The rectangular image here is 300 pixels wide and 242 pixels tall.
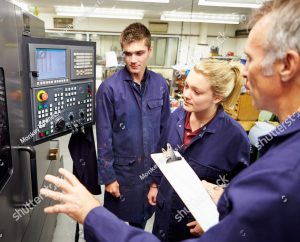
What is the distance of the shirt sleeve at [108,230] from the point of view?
651 millimetres

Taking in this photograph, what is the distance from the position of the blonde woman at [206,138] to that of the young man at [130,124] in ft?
1.04

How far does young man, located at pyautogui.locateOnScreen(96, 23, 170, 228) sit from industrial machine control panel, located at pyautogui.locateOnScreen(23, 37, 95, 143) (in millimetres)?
233

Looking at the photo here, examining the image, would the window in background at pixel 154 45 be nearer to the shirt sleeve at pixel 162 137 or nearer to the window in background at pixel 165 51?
the window in background at pixel 165 51

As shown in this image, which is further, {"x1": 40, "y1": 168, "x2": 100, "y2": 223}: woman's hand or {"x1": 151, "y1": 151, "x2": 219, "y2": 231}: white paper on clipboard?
{"x1": 151, "y1": 151, "x2": 219, "y2": 231}: white paper on clipboard

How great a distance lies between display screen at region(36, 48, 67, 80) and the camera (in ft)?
3.28

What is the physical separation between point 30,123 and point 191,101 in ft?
2.54

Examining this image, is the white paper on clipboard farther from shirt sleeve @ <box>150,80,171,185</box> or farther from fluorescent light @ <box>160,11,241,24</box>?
fluorescent light @ <box>160,11,241,24</box>

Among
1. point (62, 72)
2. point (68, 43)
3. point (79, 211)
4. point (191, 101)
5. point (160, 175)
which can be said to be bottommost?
point (160, 175)

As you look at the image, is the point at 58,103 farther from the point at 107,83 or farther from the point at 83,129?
the point at 107,83

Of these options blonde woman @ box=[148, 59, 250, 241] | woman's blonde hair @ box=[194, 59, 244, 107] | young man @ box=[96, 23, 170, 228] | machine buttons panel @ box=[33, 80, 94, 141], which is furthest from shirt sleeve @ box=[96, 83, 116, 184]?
woman's blonde hair @ box=[194, 59, 244, 107]

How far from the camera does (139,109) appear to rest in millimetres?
1585

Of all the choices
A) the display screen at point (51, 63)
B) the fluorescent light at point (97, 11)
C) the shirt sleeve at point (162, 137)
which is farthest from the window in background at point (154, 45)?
the display screen at point (51, 63)

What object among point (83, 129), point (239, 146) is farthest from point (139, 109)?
point (239, 146)

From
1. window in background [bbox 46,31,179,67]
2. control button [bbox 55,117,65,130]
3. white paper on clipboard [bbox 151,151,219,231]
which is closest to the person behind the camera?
white paper on clipboard [bbox 151,151,219,231]
